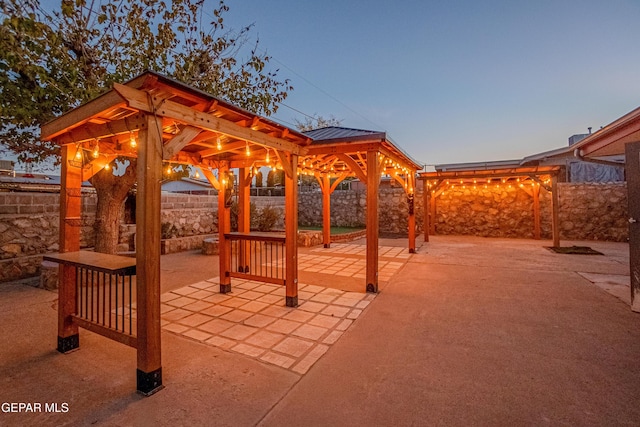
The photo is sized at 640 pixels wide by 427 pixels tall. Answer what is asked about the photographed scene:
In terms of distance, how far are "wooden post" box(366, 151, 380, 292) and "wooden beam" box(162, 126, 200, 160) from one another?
291 cm

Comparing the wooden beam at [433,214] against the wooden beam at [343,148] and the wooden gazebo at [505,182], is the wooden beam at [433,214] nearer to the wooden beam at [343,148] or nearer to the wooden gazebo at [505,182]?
the wooden gazebo at [505,182]

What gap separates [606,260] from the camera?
21.8 feet

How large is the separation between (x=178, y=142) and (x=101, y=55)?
13.5ft

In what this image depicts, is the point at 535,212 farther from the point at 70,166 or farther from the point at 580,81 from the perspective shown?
the point at 70,166

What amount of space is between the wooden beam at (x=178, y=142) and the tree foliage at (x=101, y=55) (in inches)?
126

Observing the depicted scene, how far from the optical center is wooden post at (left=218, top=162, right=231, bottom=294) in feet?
14.5

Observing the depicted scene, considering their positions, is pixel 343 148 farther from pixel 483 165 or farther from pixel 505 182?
pixel 483 165

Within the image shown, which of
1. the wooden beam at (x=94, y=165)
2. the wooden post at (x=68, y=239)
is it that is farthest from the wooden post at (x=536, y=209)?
the wooden post at (x=68, y=239)

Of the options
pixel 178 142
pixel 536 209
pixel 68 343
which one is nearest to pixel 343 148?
pixel 178 142

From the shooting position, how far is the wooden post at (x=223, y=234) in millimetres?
4414

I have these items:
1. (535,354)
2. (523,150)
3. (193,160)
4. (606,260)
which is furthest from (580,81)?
(523,150)

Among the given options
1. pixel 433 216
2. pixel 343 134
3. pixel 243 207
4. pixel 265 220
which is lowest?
pixel 265 220

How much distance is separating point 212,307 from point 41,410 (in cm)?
201

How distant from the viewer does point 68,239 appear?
296 centimetres
